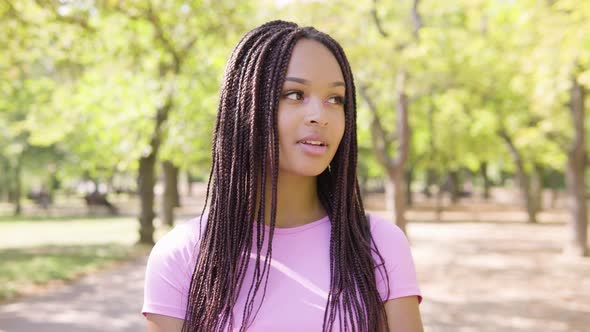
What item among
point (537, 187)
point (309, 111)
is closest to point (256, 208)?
point (309, 111)

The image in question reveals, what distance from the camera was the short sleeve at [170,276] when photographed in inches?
67.8

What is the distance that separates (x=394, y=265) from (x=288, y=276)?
0.31 metres

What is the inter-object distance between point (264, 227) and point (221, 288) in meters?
0.22

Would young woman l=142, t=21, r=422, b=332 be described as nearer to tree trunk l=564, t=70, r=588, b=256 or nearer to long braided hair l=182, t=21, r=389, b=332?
long braided hair l=182, t=21, r=389, b=332

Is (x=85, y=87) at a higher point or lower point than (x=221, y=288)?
higher

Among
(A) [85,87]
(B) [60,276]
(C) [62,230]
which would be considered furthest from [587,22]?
(C) [62,230]

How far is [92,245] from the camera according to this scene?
611 inches

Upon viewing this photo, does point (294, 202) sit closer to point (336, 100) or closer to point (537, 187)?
point (336, 100)

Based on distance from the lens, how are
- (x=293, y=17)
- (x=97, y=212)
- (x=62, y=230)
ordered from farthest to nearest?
(x=97, y=212) → (x=62, y=230) → (x=293, y=17)

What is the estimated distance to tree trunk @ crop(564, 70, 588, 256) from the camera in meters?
13.8

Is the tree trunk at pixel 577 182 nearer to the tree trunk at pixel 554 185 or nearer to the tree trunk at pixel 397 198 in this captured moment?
the tree trunk at pixel 397 198

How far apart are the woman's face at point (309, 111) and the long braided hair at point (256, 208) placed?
0.03 m

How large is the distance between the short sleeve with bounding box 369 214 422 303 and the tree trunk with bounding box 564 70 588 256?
13.3m

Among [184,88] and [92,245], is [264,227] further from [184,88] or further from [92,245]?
[92,245]
